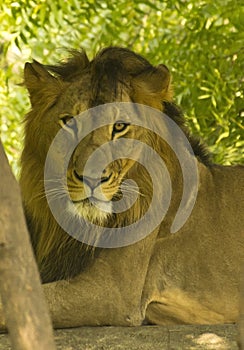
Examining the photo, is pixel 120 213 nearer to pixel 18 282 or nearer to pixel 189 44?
pixel 18 282

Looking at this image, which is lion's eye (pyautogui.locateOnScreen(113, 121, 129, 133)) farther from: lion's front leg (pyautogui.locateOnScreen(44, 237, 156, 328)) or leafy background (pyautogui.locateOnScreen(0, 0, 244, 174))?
leafy background (pyautogui.locateOnScreen(0, 0, 244, 174))

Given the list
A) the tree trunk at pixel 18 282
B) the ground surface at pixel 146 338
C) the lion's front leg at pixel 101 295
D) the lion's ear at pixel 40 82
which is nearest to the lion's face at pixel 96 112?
the lion's ear at pixel 40 82

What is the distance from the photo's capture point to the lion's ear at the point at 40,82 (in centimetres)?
444

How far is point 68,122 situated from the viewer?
14.1ft

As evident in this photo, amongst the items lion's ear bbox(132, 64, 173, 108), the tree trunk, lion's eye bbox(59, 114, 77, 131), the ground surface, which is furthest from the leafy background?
the tree trunk

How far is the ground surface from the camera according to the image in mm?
4055

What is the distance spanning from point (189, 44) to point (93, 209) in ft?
8.96

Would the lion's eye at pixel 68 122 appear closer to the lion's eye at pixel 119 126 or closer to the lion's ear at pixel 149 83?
the lion's eye at pixel 119 126

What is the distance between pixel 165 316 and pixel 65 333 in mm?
576

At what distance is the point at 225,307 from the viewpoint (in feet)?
15.3

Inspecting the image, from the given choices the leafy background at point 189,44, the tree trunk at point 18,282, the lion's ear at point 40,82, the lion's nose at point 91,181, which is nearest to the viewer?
the tree trunk at point 18,282

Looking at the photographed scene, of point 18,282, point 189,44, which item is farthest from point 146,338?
point 189,44

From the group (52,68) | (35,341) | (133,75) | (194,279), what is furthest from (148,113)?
(35,341)

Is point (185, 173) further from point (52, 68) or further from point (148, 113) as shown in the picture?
point (52, 68)
